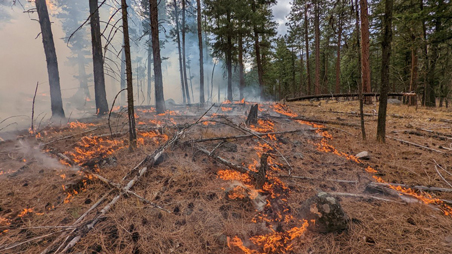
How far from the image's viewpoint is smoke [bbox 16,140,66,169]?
13.5 feet

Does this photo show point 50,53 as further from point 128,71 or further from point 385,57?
point 385,57

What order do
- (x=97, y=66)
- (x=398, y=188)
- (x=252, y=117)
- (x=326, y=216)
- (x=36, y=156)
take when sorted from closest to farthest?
(x=326, y=216), (x=398, y=188), (x=36, y=156), (x=252, y=117), (x=97, y=66)

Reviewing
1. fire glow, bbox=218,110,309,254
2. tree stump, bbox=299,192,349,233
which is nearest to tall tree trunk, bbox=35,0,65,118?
fire glow, bbox=218,110,309,254

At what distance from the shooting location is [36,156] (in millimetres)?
4543

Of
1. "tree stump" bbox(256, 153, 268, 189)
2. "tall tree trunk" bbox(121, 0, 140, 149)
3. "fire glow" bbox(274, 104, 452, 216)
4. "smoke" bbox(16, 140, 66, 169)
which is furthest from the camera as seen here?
"smoke" bbox(16, 140, 66, 169)

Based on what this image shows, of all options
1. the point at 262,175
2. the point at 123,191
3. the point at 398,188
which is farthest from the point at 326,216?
the point at 123,191

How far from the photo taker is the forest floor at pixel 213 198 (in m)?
2.13

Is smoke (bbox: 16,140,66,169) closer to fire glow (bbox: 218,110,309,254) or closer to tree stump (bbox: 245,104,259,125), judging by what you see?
fire glow (bbox: 218,110,309,254)

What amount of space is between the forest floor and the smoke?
4cm

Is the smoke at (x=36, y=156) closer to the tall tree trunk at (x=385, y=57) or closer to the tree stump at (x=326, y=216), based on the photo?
the tree stump at (x=326, y=216)

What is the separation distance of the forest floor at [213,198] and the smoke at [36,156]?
41 mm

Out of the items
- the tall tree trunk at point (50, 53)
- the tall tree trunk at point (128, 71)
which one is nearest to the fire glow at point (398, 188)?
the tall tree trunk at point (128, 71)

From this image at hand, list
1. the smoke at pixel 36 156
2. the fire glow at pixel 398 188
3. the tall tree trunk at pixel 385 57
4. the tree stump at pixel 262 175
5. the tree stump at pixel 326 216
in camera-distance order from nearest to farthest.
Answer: the tree stump at pixel 326 216 < the fire glow at pixel 398 188 < the tree stump at pixel 262 175 < the smoke at pixel 36 156 < the tall tree trunk at pixel 385 57

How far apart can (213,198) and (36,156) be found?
200 inches
